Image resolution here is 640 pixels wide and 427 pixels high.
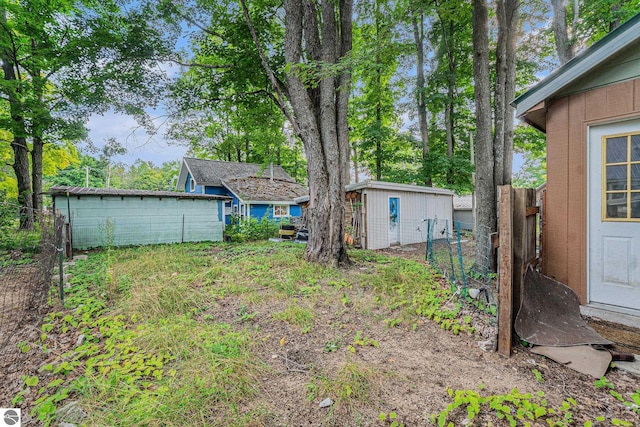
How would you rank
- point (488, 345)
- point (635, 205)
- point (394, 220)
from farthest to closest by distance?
point (394, 220) < point (635, 205) < point (488, 345)

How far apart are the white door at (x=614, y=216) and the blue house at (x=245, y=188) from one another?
1267 centimetres

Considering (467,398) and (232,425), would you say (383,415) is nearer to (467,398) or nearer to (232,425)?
(467,398)

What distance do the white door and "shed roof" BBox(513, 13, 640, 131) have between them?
0.63m

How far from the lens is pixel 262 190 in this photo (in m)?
16.0

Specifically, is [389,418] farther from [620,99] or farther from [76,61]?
[76,61]

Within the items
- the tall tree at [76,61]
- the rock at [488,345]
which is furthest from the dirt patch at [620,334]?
the tall tree at [76,61]

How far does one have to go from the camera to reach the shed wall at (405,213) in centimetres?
970

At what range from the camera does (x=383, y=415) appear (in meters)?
1.73

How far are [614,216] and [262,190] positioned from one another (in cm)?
1466

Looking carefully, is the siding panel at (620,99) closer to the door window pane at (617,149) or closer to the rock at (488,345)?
the door window pane at (617,149)

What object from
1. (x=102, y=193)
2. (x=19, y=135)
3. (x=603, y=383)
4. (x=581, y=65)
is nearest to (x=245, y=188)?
(x=102, y=193)

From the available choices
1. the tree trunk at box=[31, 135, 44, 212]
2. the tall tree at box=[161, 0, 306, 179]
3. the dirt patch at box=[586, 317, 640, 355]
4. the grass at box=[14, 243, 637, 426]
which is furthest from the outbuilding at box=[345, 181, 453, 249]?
the tree trunk at box=[31, 135, 44, 212]

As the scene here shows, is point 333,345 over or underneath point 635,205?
underneath

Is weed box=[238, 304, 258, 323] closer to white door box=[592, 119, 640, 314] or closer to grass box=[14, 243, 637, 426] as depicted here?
grass box=[14, 243, 637, 426]
